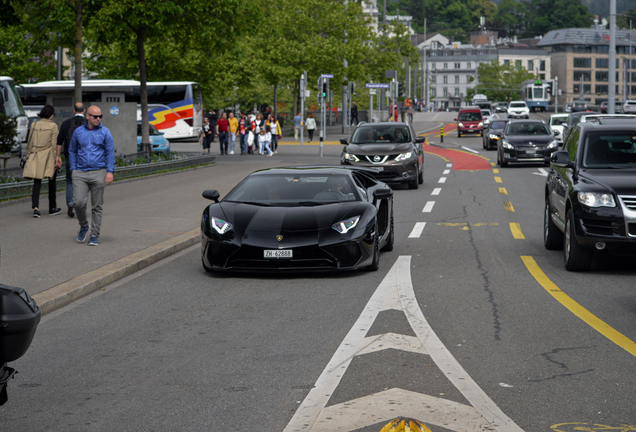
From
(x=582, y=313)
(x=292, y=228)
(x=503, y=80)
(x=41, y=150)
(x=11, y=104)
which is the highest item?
(x=503, y=80)

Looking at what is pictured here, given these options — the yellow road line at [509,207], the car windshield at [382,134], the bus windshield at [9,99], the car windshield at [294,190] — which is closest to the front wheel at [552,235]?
the car windshield at [294,190]

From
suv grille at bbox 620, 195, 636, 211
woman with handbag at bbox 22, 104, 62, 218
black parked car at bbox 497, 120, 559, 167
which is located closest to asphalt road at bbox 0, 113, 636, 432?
suv grille at bbox 620, 195, 636, 211

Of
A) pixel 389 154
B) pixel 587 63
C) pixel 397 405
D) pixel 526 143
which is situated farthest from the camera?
pixel 587 63

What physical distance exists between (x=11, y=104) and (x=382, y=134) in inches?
730

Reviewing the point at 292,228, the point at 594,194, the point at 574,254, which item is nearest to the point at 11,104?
the point at 292,228

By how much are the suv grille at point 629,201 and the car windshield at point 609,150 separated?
111cm

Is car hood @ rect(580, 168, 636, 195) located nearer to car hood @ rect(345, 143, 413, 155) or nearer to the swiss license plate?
the swiss license plate

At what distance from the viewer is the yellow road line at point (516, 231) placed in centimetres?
1268

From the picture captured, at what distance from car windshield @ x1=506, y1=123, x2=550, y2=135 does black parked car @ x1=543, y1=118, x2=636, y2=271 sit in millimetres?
18493

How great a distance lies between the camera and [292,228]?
29.7 feet

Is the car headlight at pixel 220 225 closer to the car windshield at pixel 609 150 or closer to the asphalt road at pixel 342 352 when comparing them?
the asphalt road at pixel 342 352

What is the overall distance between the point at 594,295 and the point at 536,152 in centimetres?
2090

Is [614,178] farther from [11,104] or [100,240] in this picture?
[11,104]

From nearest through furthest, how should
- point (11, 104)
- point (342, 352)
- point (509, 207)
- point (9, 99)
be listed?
point (342, 352), point (509, 207), point (9, 99), point (11, 104)
